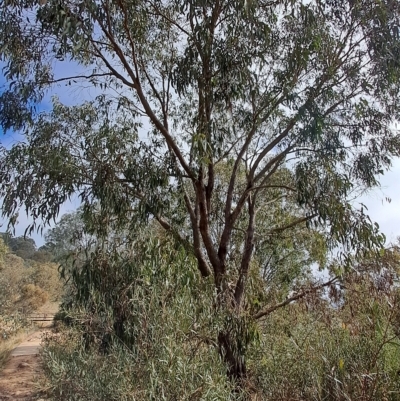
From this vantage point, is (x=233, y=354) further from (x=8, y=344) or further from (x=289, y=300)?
(x=8, y=344)

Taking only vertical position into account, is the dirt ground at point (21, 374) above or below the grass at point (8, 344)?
below

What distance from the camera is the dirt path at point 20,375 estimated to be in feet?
23.3

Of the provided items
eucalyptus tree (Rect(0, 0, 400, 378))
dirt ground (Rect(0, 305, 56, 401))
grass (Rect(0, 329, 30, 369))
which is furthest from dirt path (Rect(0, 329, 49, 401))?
eucalyptus tree (Rect(0, 0, 400, 378))

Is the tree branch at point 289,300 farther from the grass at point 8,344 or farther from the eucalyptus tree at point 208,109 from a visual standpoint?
the grass at point 8,344

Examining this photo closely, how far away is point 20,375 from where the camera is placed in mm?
8805

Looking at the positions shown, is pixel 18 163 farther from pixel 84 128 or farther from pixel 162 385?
pixel 162 385

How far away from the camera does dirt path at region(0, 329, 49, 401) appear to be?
7.11m

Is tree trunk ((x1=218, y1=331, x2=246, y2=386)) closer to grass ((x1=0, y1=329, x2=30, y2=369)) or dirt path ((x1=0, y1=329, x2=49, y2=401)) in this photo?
dirt path ((x1=0, y1=329, x2=49, y2=401))

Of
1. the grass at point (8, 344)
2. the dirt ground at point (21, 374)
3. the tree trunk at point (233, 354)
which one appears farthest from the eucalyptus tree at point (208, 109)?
the grass at point (8, 344)

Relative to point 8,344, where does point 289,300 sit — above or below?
below

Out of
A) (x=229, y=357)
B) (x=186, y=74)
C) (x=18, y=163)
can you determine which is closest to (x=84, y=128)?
(x=18, y=163)

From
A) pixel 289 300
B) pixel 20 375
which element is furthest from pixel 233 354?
pixel 20 375

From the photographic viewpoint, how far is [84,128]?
595 cm

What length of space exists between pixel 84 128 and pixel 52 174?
1.22 meters
